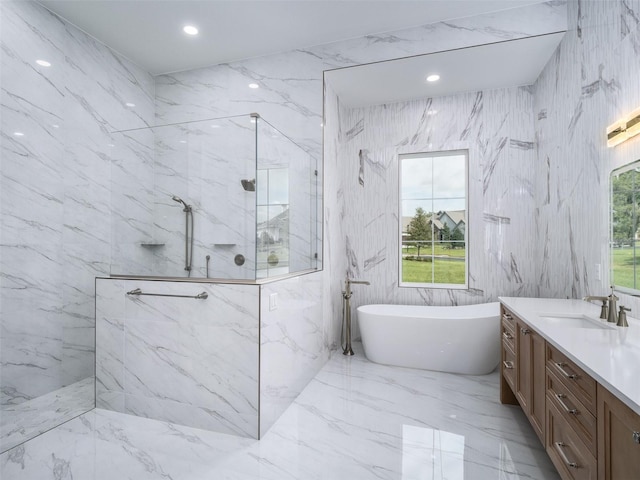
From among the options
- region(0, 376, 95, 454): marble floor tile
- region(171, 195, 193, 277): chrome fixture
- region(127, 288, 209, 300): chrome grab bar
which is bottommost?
region(0, 376, 95, 454): marble floor tile

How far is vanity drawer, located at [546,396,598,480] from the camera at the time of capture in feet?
4.25

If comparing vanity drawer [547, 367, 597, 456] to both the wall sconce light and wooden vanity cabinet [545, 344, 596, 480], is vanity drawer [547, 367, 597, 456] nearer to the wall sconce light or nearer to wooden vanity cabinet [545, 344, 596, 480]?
wooden vanity cabinet [545, 344, 596, 480]

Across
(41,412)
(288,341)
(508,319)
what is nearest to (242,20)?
(288,341)

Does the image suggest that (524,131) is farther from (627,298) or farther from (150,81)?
(150,81)

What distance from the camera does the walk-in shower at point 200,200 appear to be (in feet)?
7.83

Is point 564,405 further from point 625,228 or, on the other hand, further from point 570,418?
point 625,228

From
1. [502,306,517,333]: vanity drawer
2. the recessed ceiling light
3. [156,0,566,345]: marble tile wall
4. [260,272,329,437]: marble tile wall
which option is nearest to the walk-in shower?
[260,272,329,437]: marble tile wall

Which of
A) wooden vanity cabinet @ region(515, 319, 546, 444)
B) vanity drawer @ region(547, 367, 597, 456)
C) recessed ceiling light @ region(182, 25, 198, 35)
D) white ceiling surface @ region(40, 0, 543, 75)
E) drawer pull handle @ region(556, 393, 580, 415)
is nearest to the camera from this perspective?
vanity drawer @ region(547, 367, 597, 456)

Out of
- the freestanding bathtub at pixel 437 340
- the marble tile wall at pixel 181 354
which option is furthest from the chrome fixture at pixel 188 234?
the freestanding bathtub at pixel 437 340

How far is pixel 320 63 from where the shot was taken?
339 centimetres

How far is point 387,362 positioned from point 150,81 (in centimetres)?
391

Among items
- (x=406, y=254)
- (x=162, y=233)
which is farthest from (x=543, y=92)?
(x=162, y=233)

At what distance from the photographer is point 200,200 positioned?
8.13 feet

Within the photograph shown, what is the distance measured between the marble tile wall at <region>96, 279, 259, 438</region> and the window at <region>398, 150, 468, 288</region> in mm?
2469
